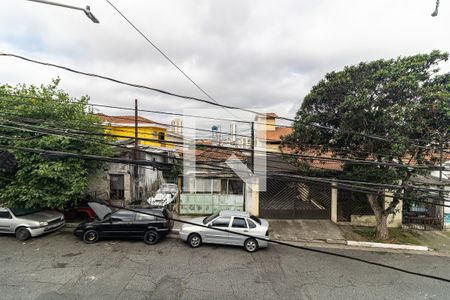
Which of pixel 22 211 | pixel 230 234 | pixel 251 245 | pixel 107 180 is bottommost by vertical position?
pixel 251 245

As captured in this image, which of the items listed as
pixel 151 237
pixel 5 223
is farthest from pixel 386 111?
pixel 5 223

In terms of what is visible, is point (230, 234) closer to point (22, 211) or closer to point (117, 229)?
point (117, 229)

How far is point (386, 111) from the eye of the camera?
7340 mm

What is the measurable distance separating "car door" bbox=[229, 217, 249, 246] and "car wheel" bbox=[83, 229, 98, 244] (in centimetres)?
496

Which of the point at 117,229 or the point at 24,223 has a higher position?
the point at 24,223

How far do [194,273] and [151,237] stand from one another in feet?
8.75

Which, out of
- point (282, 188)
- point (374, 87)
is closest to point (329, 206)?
point (282, 188)

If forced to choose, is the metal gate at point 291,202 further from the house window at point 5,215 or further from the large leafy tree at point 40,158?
the house window at point 5,215

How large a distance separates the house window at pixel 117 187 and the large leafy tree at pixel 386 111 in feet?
33.4

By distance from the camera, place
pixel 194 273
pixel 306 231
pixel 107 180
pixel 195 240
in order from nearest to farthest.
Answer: pixel 194 273 < pixel 195 240 < pixel 306 231 < pixel 107 180

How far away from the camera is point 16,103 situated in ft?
28.9

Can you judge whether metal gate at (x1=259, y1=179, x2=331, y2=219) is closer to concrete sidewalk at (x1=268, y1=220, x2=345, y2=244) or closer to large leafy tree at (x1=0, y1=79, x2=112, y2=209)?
concrete sidewalk at (x1=268, y1=220, x2=345, y2=244)

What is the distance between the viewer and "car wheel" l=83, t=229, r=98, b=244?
829 centimetres

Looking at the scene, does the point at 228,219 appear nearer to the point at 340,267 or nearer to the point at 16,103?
the point at 340,267
